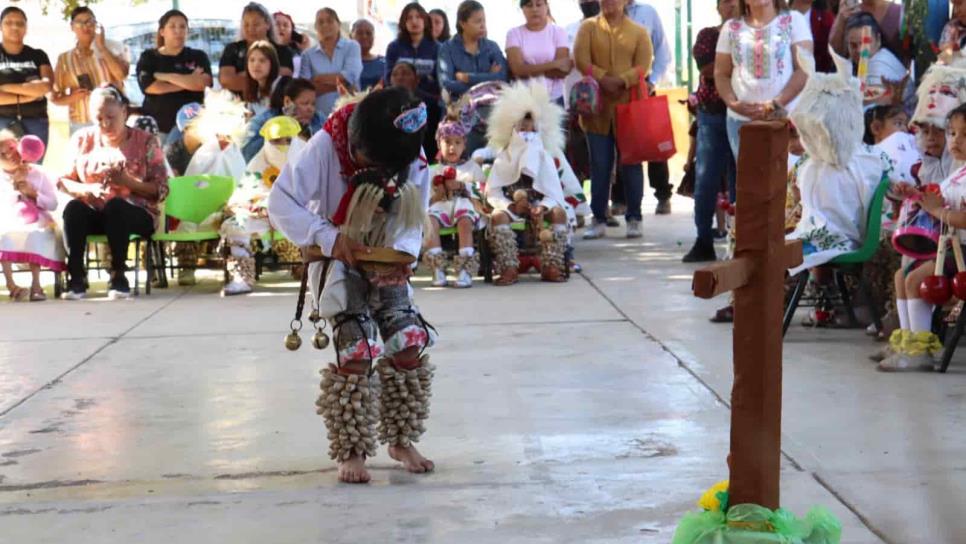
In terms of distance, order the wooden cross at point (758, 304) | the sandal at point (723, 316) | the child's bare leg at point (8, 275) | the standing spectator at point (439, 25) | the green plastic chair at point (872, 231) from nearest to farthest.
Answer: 1. the wooden cross at point (758, 304)
2. the green plastic chair at point (872, 231)
3. the sandal at point (723, 316)
4. the child's bare leg at point (8, 275)
5. the standing spectator at point (439, 25)

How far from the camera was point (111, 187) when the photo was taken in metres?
9.65

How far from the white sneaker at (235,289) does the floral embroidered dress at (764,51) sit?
11.3 feet

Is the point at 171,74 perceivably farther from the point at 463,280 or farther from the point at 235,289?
the point at 463,280

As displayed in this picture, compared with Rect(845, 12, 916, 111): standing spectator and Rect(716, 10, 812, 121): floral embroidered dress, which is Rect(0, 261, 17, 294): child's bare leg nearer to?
Rect(716, 10, 812, 121): floral embroidered dress

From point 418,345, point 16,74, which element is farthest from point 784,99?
point 16,74

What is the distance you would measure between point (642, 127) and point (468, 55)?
1.44 meters

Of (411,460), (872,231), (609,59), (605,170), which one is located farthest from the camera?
(605,170)

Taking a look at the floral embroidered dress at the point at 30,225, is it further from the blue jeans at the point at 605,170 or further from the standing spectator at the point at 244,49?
the blue jeans at the point at 605,170

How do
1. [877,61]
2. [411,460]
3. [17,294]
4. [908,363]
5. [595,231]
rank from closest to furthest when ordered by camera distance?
[411,460], [908,363], [877,61], [17,294], [595,231]

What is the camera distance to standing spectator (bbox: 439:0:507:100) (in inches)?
446

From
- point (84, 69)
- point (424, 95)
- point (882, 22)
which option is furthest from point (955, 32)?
point (84, 69)

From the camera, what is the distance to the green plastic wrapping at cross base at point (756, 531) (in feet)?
9.80

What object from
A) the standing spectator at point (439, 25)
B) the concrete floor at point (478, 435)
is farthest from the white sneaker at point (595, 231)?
the concrete floor at point (478, 435)

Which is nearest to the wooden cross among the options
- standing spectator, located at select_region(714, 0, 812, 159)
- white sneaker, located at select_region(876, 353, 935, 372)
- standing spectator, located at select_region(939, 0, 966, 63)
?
white sneaker, located at select_region(876, 353, 935, 372)
